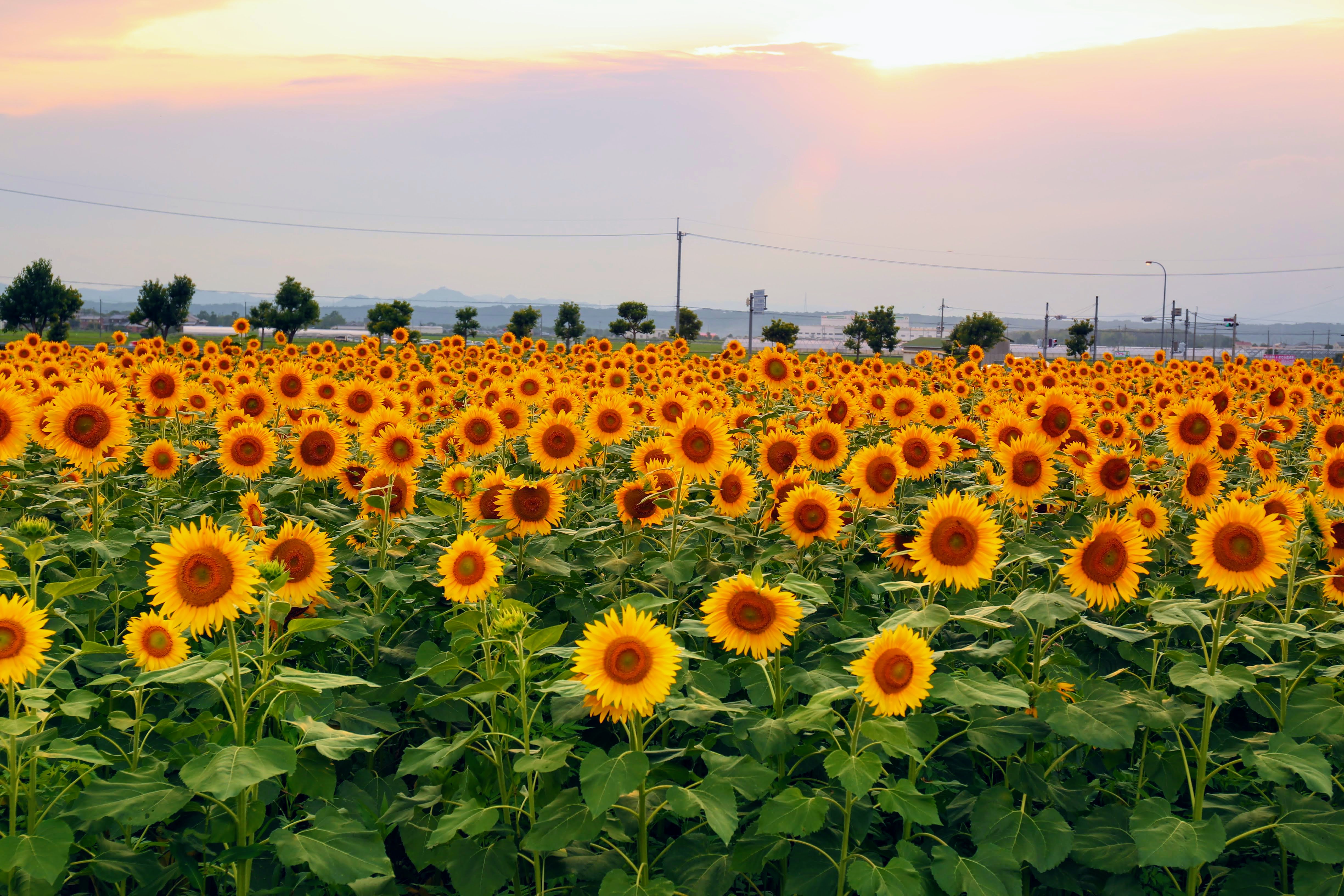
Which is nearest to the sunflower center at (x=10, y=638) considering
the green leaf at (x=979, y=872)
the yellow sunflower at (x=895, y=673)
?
→ the yellow sunflower at (x=895, y=673)

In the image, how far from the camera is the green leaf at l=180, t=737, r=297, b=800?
9.62ft

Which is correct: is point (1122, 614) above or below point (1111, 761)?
above

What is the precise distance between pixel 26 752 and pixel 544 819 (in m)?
1.86

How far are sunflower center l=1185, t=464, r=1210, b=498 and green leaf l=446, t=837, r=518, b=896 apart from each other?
468 cm

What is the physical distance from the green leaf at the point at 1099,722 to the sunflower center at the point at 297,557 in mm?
3215

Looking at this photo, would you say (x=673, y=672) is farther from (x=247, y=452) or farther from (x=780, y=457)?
(x=247, y=452)

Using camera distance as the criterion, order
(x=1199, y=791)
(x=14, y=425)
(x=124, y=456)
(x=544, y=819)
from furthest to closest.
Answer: (x=124, y=456) → (x=14, y=425) → (x=1199, y=791) → (x=544, y=819)

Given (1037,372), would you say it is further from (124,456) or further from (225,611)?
(225,611)

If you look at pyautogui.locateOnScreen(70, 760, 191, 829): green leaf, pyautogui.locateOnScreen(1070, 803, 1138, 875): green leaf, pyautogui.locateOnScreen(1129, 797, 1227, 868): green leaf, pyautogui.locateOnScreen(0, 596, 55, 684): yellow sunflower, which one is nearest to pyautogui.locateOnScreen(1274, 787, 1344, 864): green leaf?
pyautogui.locateOnScreen(1129, 797, 1227, 868): green leaf

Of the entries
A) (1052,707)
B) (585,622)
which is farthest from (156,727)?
(1052,707)

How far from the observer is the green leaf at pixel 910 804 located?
340cm

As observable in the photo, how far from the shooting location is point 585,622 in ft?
16.3

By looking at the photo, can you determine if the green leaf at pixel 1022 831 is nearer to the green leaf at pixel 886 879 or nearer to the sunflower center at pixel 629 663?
the green leaf at pixel 886 879

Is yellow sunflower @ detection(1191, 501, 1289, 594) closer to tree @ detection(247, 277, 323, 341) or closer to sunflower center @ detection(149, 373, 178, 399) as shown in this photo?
sunflower center @ detection(149, 373, 178, 399)
